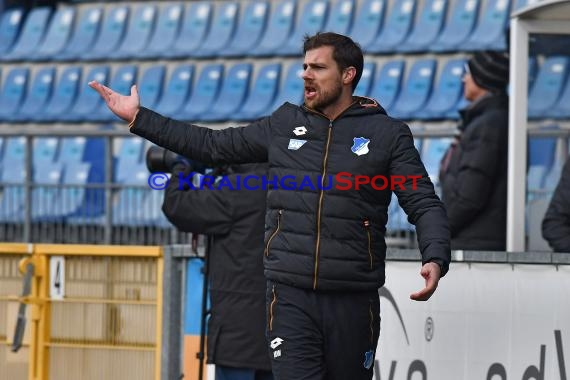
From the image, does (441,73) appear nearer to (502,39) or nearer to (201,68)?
(502,39)

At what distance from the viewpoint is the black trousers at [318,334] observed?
18.6 ft

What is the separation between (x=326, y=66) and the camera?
579 centimetres

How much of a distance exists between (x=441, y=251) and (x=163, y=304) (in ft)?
9.04

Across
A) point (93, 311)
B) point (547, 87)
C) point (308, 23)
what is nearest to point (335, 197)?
point (93, 311)

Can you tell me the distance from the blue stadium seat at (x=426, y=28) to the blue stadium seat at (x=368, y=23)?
49cm

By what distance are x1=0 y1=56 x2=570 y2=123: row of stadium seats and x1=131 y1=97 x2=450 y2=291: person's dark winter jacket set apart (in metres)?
10.8

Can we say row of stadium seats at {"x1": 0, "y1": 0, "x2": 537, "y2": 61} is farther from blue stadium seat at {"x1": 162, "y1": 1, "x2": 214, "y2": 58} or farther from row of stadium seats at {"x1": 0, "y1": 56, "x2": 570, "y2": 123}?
row of stadium seats at {"x1": 0, "y1": 56, "x2": 570, "y2": 123}

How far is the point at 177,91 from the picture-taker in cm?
1889

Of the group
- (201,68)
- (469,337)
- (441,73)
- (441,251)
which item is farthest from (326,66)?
(201,68)

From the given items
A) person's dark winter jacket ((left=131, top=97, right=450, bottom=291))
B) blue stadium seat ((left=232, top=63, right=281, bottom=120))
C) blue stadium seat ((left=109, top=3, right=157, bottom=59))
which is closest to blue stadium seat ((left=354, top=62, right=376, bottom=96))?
blue stadium seat ((left=232, top=63, right=281, bottom=120))

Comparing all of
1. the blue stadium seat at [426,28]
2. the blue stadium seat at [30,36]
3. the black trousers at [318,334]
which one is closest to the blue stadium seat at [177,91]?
the blue stadium seat at [30,36]

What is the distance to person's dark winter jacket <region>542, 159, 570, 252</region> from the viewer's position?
799 cm

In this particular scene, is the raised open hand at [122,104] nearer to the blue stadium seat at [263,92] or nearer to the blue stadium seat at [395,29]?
the blue stadium seat at [263,92]

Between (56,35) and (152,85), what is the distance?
241 cm
